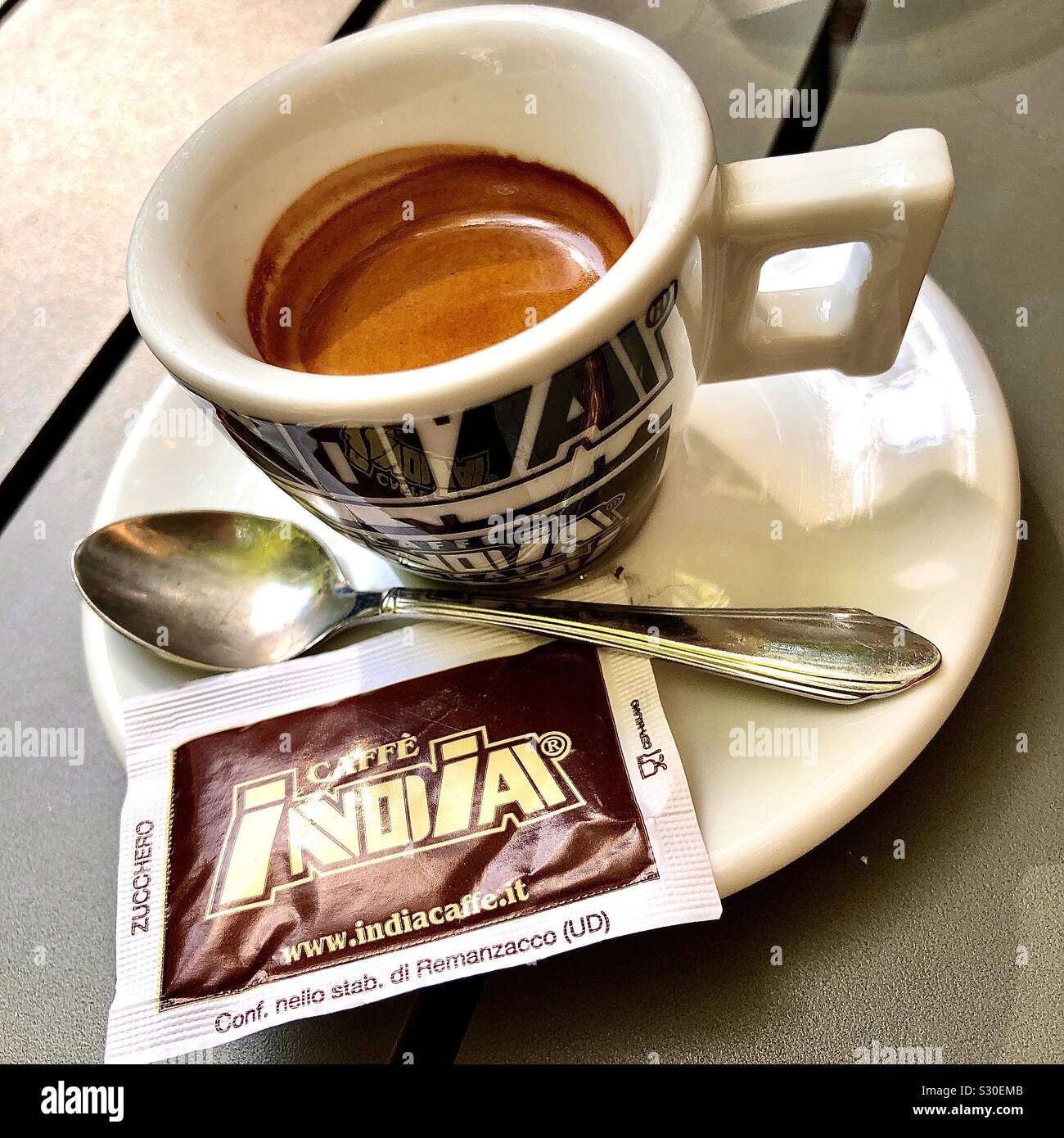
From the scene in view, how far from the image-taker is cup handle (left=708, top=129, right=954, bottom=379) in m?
0.50

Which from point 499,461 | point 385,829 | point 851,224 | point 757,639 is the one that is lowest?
point 385,829

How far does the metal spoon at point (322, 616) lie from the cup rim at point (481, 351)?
0.75 feet

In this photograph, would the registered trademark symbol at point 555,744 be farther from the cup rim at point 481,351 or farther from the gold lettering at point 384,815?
the cup rim at point 481,351

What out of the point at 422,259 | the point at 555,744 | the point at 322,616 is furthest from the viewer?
the point at 422,259

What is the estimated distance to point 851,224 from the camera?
518mm

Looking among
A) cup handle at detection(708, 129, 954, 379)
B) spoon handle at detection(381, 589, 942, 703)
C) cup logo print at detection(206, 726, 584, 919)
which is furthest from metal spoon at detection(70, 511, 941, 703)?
cup handle at detection(708, 129, 954, 379)

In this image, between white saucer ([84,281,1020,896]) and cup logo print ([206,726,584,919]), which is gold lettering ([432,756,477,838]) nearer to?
cup logo print ([206,726,584,919])

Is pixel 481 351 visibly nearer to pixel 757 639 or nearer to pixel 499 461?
pixel 499 461

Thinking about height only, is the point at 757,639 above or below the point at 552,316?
below

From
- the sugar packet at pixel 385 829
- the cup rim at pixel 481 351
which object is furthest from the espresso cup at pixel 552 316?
the sugar packet at pixel 385 829

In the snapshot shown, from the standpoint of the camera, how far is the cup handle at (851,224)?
0.50 metres

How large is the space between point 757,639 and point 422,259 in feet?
1.57

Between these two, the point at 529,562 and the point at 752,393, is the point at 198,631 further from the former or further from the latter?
the point at 752,393

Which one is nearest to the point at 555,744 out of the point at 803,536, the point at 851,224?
the point at 803,536
